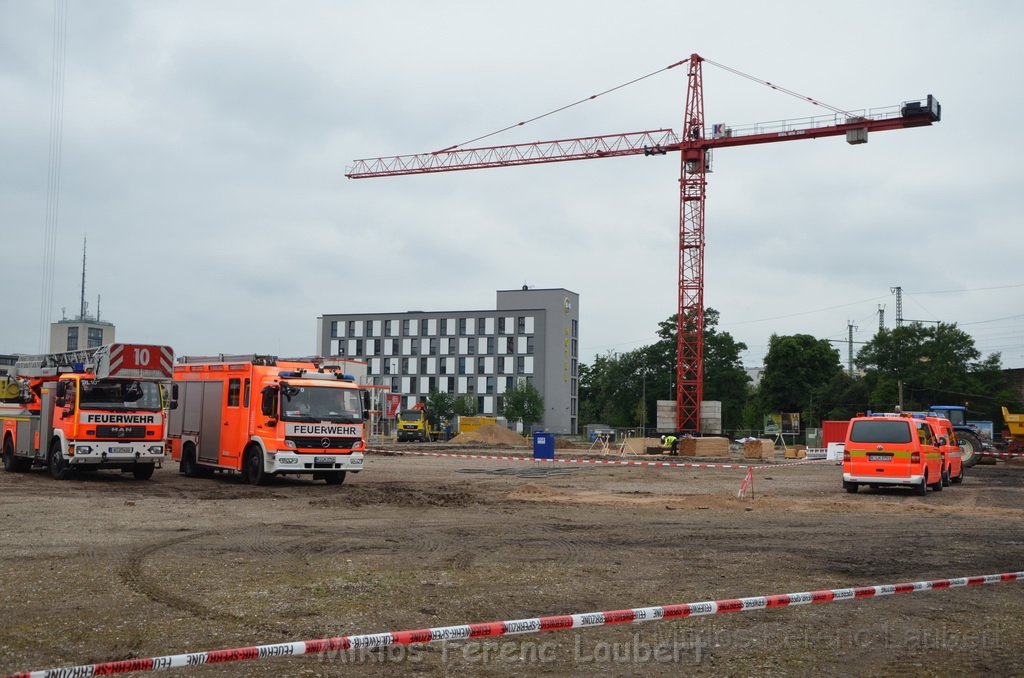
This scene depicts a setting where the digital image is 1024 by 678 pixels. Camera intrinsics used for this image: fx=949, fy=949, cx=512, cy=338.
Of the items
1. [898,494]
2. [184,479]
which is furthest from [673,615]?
[184,479]

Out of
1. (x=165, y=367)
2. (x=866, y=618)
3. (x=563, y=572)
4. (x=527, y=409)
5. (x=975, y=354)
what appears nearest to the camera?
(x=866, y=618)

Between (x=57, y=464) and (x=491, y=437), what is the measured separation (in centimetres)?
4330

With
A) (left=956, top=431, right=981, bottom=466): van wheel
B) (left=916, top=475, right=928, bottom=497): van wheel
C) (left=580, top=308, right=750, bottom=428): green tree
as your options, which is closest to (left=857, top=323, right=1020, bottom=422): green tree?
(left=580, top=308, right=750, bottom=428): green tree

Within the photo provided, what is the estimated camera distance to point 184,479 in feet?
77.5

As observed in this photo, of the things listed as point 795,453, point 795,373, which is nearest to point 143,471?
point 795,453

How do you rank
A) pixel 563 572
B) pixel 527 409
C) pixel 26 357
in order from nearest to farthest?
pixel 563 572 < pixel 26 357 < pixel 527 409

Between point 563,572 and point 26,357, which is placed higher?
point 26,357

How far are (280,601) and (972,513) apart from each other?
1428 centimetres

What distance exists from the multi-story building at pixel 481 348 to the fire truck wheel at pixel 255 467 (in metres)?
91.2

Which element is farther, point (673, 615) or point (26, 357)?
point (26, 357)

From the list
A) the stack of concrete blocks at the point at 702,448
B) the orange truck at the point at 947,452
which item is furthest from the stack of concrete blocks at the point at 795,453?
the orange truck at the point at 947,452

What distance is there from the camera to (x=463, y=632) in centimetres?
602

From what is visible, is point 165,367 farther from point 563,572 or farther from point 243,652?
point 243,652

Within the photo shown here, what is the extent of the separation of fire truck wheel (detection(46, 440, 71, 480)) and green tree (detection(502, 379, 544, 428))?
83599 millimetres
